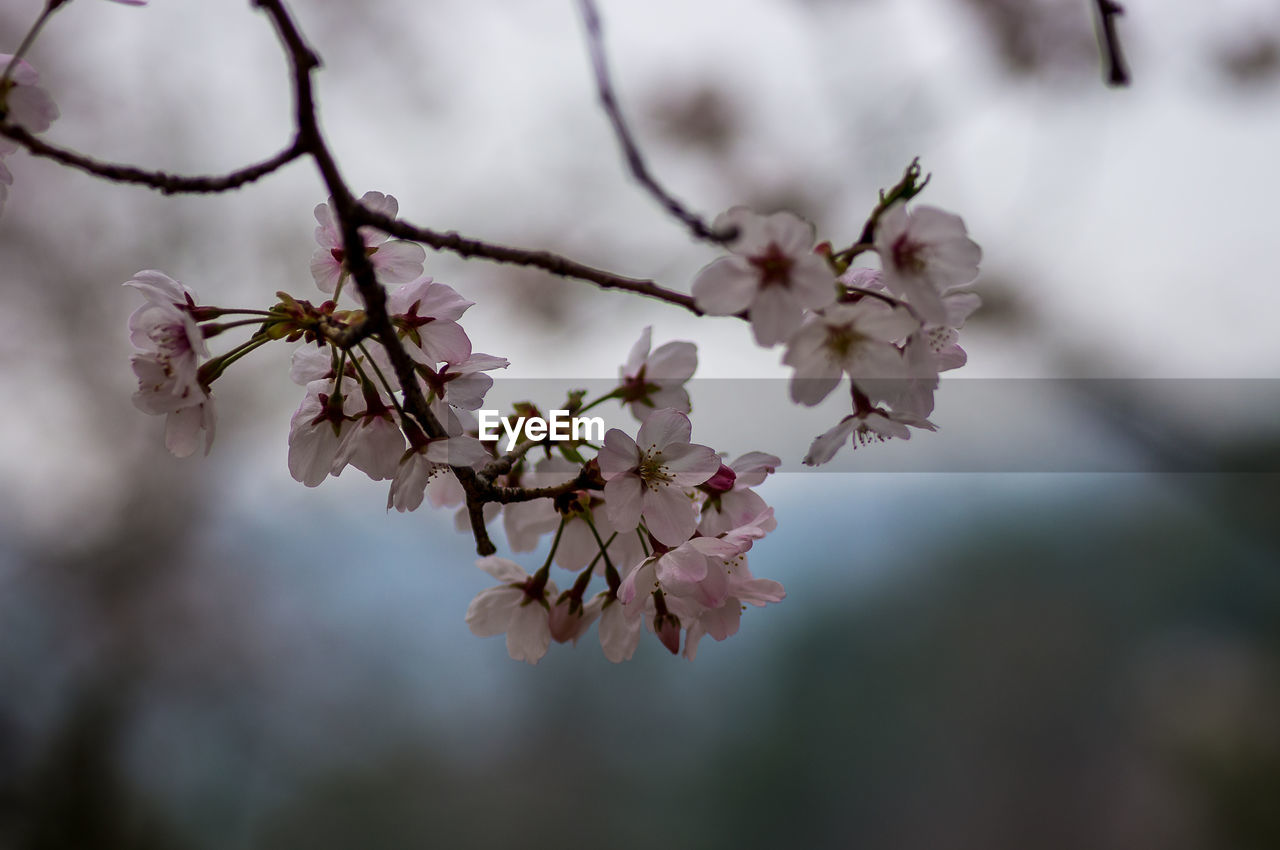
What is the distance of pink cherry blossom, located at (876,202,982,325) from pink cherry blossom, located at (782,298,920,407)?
0.04ft

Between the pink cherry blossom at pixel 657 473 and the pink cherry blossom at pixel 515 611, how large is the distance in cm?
11

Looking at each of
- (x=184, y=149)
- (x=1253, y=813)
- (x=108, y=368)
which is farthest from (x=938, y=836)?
(x=184, y=149)

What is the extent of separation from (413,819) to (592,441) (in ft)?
6.32

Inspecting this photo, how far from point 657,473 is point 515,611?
0.48ft

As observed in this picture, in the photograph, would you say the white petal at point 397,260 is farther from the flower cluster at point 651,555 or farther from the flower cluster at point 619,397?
the flower cluster at point 651,555

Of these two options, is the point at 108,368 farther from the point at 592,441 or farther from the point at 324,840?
the point at 592,441

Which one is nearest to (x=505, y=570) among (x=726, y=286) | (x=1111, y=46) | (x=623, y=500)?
(x=623, y=500)

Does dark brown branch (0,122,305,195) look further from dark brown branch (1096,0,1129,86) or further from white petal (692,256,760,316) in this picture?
dark brown branch (1096,0,1129,86)

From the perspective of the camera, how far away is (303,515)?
2002mm

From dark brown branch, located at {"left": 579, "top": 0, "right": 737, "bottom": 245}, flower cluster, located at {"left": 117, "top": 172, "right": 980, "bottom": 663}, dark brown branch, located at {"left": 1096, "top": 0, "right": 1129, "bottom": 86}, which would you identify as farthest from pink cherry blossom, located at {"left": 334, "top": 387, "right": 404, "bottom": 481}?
dark brown branch, located at {"left": 1096, "top": 0, "right": 1129, "bottom": 86}

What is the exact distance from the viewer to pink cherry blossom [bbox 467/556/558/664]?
0.46m

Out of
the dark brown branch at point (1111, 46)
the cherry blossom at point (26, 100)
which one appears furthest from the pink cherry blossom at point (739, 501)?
the cherry blossom at point (26, 100)

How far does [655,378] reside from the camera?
1.29 feet

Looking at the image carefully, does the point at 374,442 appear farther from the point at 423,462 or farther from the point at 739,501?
the point at 739,501
